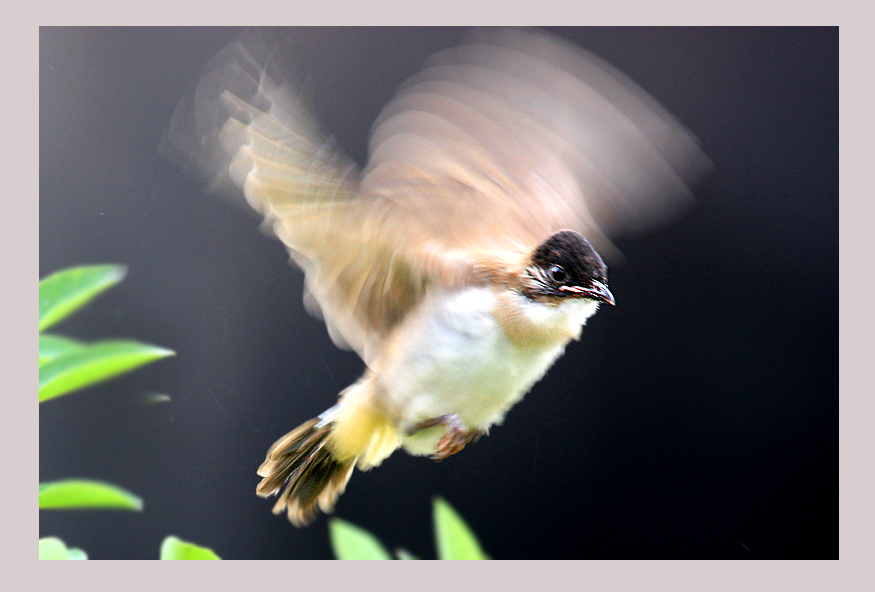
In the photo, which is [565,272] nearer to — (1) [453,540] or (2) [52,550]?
(1) [453,540]

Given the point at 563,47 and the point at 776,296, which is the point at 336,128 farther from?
the point at 776,296

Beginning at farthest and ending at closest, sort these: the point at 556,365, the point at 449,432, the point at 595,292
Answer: the point at 556,365
the point at 449,432
the point at 595,292

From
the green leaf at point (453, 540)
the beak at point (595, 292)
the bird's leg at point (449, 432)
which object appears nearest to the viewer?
the beak at point (595, 292)

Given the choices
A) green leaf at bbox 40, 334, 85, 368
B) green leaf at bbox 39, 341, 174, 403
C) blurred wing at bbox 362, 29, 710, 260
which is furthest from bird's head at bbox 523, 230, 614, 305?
green leaf at bbox 40, 334, 85, 368

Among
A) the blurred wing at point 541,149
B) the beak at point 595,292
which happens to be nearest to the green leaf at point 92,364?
the blurred wing at point 541,149

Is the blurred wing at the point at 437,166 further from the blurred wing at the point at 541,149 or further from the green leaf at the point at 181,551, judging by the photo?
the green leaf at the point at 181,551

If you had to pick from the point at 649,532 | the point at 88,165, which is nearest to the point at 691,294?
the point at 649,532

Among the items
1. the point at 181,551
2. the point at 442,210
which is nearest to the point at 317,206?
the point at 442,210
